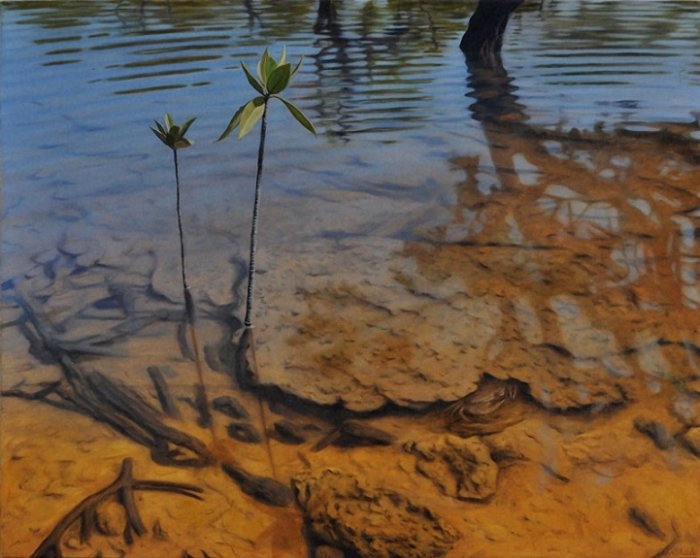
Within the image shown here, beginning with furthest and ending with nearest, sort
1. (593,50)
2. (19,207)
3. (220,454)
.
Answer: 1. (593,50)
2. (19,207)
3. (220,454)

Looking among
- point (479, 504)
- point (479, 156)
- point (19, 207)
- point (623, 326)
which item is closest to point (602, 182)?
point (479, 156)

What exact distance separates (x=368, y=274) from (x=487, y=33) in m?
1.24

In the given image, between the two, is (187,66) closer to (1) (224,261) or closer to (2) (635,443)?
(1) (224,261)

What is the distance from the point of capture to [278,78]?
1.29m

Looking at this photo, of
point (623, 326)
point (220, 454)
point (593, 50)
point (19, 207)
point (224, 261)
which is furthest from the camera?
point (593, 50)

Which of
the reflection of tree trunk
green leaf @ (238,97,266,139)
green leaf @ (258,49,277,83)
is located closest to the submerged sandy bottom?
green leaf @ (238,97,266,139)

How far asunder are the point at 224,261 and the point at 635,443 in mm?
1023

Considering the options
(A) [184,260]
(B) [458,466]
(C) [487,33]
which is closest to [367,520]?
(B) [458,466]

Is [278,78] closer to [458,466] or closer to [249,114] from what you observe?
[249,114]

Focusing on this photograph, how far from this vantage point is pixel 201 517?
106 centimetres

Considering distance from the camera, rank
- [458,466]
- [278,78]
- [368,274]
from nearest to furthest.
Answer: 1. [458,466]
2. [278,78]
3. [368,274]

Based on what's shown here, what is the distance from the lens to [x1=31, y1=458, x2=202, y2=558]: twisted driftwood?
39.2 inches

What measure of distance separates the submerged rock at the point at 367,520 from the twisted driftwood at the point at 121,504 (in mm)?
188

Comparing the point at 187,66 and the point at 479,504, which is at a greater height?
the point at 187,66
